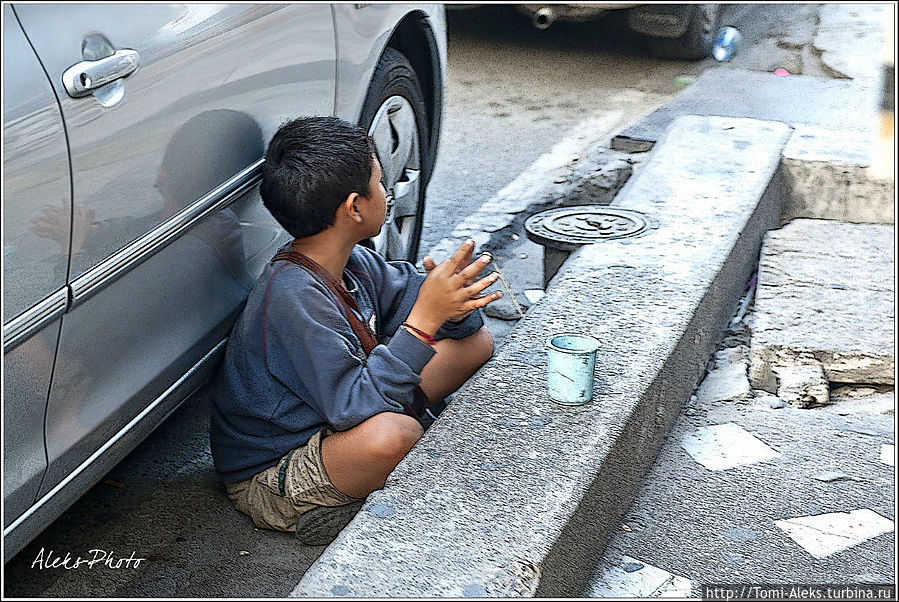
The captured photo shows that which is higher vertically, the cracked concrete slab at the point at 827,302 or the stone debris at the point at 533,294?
the cracked concrete slab at the point at 827,302

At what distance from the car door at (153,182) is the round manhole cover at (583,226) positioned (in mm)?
1117

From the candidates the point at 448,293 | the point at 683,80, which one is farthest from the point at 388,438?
the point at 683,80

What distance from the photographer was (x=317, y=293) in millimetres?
2275

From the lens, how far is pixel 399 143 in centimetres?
329

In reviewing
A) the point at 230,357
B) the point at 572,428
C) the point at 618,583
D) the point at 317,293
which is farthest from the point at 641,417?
the point at 230,357

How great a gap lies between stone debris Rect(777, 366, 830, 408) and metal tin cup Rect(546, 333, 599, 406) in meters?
0.82

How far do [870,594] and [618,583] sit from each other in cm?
51

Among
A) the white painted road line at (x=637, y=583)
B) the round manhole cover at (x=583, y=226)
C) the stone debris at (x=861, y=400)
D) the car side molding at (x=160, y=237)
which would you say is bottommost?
the stone debris at (x=861, y=400)

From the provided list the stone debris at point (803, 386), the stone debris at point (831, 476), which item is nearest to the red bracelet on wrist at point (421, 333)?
the stone debris at point (831, 476)

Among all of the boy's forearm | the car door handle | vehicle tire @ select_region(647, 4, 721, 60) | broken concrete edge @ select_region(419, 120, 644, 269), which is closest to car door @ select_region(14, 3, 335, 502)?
the car door handle

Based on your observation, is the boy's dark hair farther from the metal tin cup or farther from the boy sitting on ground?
the metal tin cup

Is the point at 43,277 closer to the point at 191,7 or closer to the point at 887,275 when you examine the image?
the point at 191,7

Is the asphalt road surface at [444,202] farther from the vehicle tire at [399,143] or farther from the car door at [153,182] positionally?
the vehicle tire at [399,143]

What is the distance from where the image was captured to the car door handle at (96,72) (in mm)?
1741
